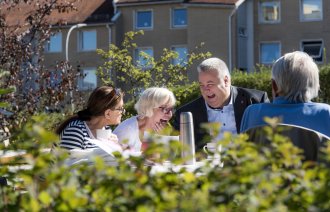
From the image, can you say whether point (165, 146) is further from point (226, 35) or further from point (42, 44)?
point (226, 35)

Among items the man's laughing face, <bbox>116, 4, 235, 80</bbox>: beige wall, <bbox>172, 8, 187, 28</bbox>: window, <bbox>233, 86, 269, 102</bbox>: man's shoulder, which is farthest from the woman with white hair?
<bbox>172, 8, 187, 28</bbox>: window

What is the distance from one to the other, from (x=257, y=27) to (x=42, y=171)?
1949 inches

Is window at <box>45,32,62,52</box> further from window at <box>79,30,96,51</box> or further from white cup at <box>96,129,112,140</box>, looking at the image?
white cup at <box>96,129,112,140</box>

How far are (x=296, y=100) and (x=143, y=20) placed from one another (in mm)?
48996

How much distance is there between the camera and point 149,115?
736cm

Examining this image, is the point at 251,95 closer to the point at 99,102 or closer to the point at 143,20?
the point at 99,102

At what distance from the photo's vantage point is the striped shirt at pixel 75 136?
6297 millimetres

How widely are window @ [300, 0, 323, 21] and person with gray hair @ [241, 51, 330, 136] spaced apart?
4489 cm

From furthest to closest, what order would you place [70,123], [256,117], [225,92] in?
[225,92] < [70,123] < [256,117]

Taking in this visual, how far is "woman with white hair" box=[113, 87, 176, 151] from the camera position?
7.30 meters

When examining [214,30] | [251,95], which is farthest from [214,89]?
[214,30]

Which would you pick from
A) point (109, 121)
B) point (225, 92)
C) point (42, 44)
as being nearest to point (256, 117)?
point (109, 121)

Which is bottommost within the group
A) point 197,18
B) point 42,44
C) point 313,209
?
point 313,209

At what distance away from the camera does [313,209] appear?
8.37 feet
